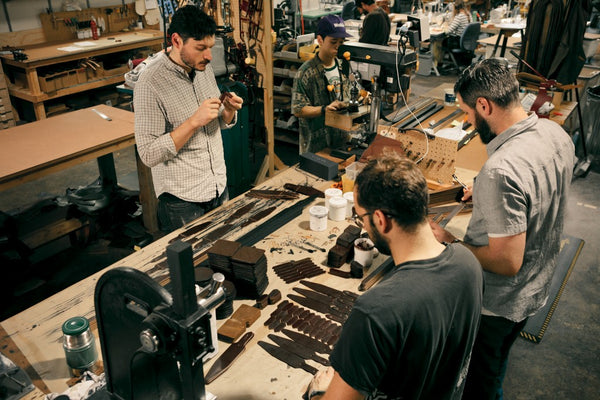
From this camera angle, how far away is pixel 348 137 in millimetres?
3875

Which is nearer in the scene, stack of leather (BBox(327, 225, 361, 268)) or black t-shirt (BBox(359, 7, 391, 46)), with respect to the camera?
stack of leather (BBox(327, 225, 361, 268))

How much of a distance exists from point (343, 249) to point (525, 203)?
34.8 inches

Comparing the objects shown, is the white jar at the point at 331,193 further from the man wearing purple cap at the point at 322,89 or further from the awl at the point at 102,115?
the awl at the point at 102,115

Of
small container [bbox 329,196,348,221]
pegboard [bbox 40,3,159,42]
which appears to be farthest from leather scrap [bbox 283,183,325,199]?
pegboard [bbox 40,3,159,42]

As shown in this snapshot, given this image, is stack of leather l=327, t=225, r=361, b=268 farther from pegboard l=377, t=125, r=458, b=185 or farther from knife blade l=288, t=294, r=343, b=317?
pegboard l=377, t=125, r=458, b=185

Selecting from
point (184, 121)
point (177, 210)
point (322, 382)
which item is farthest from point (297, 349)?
point (184, 121)

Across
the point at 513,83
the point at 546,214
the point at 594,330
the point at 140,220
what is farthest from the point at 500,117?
the point at 140,220

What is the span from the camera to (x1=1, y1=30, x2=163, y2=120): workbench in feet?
19.7

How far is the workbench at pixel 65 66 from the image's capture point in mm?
6016

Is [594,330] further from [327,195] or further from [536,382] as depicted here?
[327,195]

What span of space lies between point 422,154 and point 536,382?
1.60 meters

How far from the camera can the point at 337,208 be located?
8.83 ft

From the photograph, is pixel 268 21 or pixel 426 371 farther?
pixel 268 21

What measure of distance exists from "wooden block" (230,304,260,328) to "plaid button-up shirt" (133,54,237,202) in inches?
37.2
